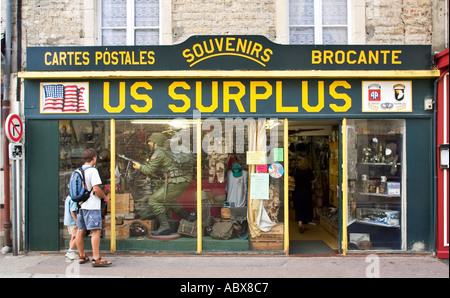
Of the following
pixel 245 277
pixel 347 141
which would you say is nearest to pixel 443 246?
pixel 347 141

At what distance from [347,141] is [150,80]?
3.65m

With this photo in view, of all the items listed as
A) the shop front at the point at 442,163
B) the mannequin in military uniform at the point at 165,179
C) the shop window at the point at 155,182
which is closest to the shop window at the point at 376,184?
the shop front at the point at 442,163

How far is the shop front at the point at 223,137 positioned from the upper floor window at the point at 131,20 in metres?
0.74

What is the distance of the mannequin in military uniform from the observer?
6883mm

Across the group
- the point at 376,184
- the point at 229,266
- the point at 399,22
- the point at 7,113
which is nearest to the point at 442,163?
the point at 376,184

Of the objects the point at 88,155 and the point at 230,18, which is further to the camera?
the point at 230,18

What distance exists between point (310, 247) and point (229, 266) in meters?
1.88

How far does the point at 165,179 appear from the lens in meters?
6.97

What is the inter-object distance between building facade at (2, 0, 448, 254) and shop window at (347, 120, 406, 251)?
0.06ft

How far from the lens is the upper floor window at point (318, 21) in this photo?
715cm

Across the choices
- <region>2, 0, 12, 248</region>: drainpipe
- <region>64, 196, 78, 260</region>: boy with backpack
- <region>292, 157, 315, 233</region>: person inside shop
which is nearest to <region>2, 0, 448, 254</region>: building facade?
<region>2, 0, 12, 248</region>: drainpipe

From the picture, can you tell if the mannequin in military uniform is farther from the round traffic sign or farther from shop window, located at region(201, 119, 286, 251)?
the round traffic sign

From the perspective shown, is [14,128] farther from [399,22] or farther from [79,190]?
[399,22]

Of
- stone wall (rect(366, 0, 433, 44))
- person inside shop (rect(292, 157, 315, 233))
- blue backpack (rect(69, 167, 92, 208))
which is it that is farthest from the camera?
person inside shop (rect(292, 157, 315, 233))
